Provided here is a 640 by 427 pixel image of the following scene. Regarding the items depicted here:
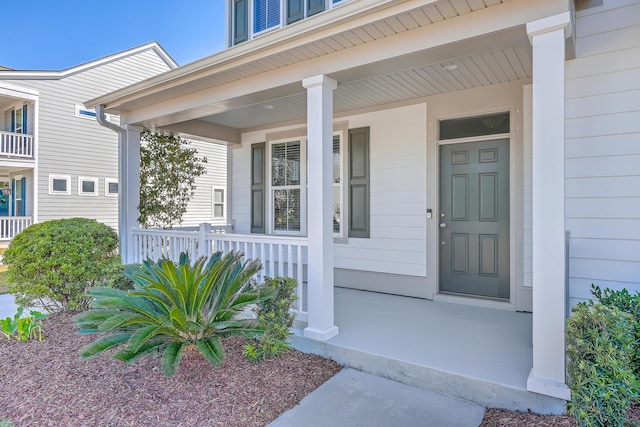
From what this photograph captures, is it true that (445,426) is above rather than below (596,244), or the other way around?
below

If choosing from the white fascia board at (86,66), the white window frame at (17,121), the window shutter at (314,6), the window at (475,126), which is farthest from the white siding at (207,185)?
the window at (475,126)

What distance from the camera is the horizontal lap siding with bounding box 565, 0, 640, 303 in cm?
323

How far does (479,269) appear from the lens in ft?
15.2

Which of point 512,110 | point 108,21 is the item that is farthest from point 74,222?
point 108,21

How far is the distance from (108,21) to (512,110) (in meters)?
12.5

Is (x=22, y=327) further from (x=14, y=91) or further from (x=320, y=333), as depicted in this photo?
(x=14, y=91)

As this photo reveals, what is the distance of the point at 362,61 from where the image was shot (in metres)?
3.30

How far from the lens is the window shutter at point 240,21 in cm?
615

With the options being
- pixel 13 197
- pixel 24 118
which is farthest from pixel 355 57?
pixel 13 197

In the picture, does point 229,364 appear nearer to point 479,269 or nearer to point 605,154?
point 479,269

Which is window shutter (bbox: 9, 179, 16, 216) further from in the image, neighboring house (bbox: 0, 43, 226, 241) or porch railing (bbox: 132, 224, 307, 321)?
porch railing (bbox: 132, 224, 307, 321)

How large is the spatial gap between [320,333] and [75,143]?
11.0 metres

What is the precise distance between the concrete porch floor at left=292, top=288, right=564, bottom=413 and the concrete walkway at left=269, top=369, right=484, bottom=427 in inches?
5.0

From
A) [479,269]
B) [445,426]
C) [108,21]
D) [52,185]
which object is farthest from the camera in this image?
[108,21]
